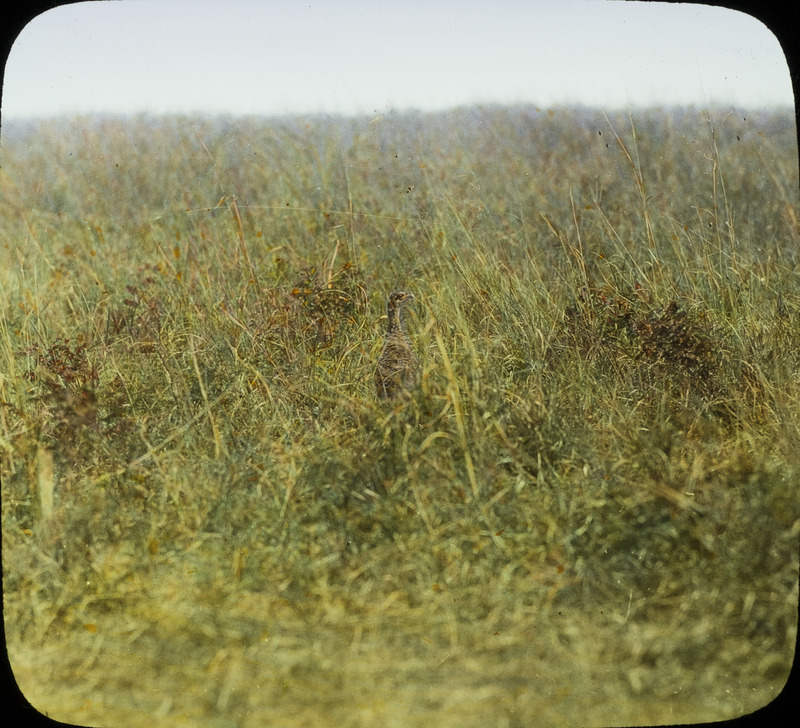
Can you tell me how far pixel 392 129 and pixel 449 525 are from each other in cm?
195

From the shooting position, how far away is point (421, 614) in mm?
1996

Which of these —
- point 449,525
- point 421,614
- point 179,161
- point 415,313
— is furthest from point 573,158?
point 421,614

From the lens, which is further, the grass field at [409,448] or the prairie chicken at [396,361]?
the prairie chicken at [396,361]

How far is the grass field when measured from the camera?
6.19ft

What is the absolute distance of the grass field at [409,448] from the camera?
6.19ft

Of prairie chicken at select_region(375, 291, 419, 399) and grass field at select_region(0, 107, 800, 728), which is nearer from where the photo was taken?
grass field at select_region(0, 107, 800, 728)

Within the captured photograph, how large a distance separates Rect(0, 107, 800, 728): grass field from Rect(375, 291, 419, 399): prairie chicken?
0.06 m

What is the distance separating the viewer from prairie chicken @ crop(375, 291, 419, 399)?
250 centimetres

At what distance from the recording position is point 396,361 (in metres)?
2.54

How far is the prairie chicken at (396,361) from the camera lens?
2496 mm

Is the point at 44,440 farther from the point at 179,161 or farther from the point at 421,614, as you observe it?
the point at 179,161

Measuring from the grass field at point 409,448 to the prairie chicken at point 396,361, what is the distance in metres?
0.06

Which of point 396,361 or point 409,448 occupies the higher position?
point 396,361

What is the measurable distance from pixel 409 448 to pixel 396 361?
32 cm
